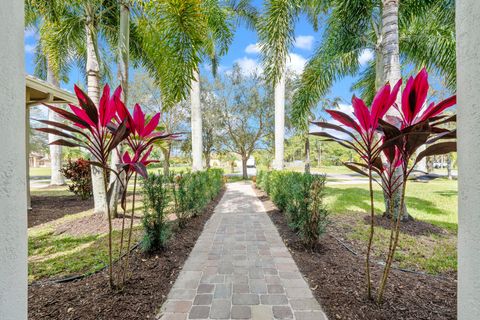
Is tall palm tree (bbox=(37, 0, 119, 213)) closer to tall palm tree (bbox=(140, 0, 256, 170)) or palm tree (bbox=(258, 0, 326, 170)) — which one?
tall palm tree (bbox=(140, 0, 256, 170))

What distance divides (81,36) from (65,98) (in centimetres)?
256

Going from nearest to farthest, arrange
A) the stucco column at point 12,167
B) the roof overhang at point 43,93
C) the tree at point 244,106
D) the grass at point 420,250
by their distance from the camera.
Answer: the stucco column at point 12,167, the grass at point 420,250, the roof overhang at point 43,93, the tree at point 244,106

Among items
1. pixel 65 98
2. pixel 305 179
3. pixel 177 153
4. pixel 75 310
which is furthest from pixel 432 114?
pixel 177 153

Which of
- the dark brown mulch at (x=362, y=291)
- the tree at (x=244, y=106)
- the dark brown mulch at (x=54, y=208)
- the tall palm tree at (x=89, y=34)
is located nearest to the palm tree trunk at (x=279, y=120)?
the tall palm tree at (x=89, y=34)

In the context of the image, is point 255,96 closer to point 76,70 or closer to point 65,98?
point 76,70

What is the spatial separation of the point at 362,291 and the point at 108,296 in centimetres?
254

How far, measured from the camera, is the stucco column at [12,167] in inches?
38.3

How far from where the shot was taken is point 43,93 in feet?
17.6

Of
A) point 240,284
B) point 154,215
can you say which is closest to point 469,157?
point 240,284

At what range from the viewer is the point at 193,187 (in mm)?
5305

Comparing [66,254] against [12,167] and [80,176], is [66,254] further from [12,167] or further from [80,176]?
[80,176]

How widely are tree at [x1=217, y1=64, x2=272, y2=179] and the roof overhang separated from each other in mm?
12804

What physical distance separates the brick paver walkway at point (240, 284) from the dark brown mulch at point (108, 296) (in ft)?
0.53

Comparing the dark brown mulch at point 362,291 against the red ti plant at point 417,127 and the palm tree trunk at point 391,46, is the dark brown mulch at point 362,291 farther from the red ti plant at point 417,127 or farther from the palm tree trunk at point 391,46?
the palm tree trunk at point 391,46
